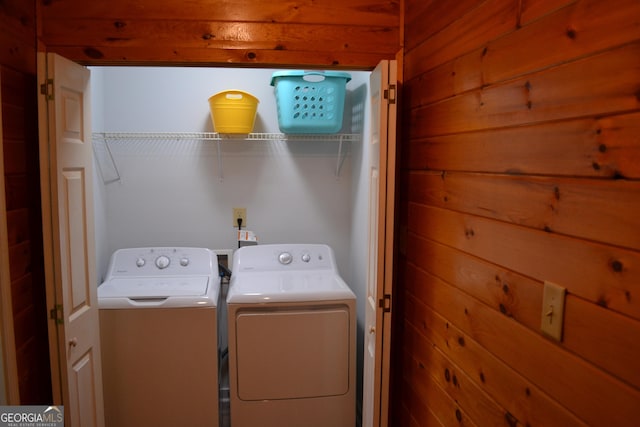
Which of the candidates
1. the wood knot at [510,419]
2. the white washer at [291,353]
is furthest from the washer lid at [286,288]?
the wood knot at [510,419]

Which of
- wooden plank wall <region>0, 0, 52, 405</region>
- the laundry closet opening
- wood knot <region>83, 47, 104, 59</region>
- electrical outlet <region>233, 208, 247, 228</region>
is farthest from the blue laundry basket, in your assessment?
wooden plank wall <region>0, 0, 52, 405</region>

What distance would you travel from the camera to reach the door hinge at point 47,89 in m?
1.52

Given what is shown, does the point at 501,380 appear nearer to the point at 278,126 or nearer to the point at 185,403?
the point at 185,403

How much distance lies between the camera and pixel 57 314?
160 centimetres

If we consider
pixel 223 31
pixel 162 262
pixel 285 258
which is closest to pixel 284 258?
pixel 285 258

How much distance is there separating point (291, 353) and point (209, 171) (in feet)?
4.14

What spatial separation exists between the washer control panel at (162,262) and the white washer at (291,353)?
0.33 m

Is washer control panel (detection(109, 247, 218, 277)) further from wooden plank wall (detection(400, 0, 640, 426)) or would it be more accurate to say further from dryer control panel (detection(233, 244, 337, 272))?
wooden plank wall (detection(400, 0, 640, 426))

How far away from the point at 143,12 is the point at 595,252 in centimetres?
162

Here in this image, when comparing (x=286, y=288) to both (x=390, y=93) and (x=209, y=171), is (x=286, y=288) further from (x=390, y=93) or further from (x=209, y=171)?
(x=390, y=93)

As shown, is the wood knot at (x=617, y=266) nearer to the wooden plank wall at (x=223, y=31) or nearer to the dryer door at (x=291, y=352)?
the wooden plank wall at (x=223, y=31)

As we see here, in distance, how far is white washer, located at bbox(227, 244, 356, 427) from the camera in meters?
2.36

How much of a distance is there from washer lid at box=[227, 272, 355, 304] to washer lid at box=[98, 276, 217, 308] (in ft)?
Answer: 0.49

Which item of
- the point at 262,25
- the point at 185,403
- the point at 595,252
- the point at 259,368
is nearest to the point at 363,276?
the point at 259,368
